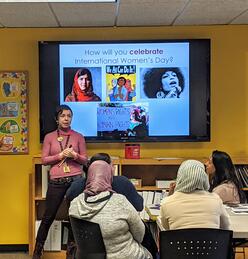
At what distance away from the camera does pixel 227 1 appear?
423 centimetres

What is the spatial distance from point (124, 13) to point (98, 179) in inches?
83.2

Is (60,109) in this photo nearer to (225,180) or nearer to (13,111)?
(13,111)

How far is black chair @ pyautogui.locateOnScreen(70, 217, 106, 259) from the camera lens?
9.65 ft

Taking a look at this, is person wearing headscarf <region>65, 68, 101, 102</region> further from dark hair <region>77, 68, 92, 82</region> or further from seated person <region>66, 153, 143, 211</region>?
seated person <region>66, 153, 143, 211</region>

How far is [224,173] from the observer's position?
13.5 feet

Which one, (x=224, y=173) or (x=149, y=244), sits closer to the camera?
(x=149, y=244)

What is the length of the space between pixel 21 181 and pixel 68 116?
1093 millimetres

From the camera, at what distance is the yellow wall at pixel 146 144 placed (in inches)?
207

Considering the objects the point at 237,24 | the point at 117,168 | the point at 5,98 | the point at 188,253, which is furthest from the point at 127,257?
the point at 237,24

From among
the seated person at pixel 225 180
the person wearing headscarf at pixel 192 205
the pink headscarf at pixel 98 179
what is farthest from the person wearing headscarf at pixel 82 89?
the person wearing headscarf at pixel 192 205

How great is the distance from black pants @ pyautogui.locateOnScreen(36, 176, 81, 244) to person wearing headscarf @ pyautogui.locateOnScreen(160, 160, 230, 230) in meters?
1.83

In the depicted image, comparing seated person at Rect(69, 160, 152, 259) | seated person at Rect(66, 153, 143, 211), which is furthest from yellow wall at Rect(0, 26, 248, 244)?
seated person at Rect(69, 160, 152, 259)

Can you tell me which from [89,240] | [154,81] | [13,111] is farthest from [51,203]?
[89,240]

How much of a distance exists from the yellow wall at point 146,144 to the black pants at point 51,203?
2.16 ft
